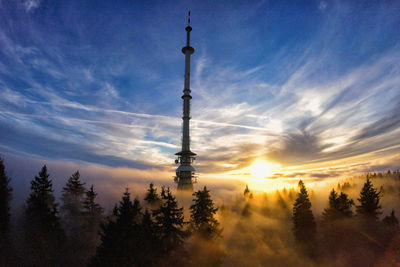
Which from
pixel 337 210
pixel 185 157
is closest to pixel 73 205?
pixel 185 157

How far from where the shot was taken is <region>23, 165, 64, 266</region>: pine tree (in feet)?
90.7

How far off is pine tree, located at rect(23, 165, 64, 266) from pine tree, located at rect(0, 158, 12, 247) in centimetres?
292

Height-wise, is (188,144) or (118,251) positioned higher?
(188,144)

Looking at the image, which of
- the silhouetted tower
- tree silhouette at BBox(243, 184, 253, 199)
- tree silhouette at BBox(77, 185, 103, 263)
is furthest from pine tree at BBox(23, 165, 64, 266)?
tree silhouette at BBox(243, 184, 253, 199)

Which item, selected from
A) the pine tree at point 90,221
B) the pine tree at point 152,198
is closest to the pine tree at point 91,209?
the pine tree at point 90,221

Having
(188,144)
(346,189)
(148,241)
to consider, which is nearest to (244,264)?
(148,241)

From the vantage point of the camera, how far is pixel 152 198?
141ft

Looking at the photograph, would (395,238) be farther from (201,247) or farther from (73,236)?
(73,236)

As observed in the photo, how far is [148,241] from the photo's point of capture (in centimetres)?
2097

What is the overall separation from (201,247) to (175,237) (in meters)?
6.42

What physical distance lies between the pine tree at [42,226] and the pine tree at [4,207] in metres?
2.92

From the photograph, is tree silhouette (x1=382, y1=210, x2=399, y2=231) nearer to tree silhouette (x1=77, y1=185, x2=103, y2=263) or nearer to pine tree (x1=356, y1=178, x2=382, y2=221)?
pine tree (x1=356, y1=178, x2=382, y2=221)

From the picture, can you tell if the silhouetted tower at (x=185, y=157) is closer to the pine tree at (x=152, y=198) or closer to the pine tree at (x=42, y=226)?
the pine tree at (x=152, y=198)

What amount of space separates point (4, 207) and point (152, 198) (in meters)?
24.4
